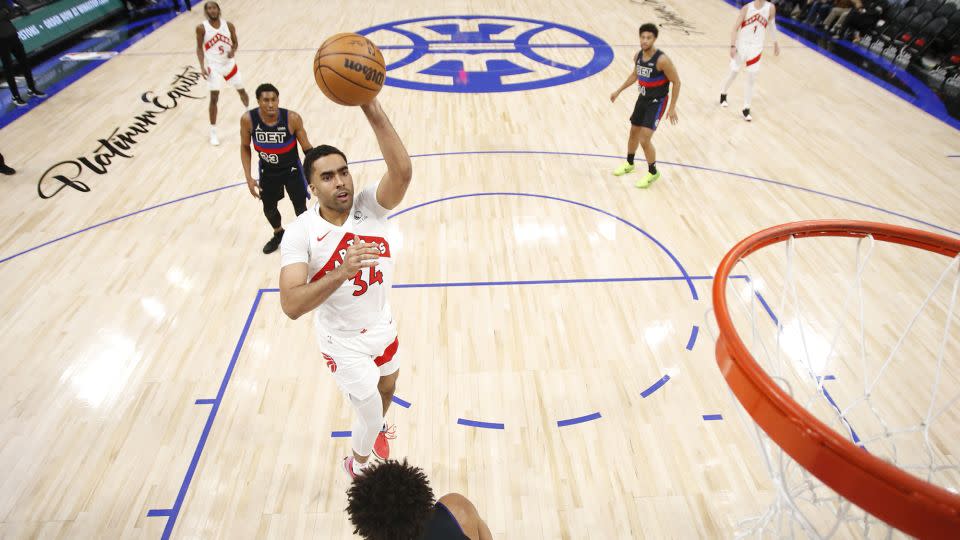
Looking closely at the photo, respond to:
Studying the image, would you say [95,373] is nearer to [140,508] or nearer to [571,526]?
[140,508]

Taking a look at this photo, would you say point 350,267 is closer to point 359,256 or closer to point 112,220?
point 359,256

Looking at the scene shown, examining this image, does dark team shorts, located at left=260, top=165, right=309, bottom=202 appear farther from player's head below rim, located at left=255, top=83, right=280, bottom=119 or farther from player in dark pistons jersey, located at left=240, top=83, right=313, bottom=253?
player's head below rim, located at left=255, top=83, right=280, bottom=119

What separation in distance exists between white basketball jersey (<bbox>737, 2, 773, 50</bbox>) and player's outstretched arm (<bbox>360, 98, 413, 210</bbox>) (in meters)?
7.27

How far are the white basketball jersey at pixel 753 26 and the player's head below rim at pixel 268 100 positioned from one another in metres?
6.75

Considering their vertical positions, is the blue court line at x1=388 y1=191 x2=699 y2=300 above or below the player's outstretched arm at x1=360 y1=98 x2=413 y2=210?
below

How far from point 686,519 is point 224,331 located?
3.60 metres

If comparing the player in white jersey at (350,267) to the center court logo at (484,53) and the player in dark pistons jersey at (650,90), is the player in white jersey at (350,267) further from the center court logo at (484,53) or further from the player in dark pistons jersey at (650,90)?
the center court logo at (484,53)

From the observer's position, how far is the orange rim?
1.47 metres

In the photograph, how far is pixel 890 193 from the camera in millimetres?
6172

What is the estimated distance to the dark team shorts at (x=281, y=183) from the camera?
4.58 m

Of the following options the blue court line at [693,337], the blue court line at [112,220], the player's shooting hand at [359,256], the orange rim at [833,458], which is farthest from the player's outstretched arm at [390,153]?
the blue court line at [112,220]

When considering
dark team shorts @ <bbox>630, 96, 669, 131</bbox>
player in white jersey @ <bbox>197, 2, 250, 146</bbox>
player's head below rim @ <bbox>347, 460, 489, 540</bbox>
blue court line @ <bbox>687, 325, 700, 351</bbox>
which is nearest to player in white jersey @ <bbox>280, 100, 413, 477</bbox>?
player's head below rim @ <bbox>347, 460, 489, 540</bbox>

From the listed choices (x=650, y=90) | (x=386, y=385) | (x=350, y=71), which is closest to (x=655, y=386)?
(x=386, y=385)

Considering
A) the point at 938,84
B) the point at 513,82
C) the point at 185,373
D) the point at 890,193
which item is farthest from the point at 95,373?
the point at 938,84
